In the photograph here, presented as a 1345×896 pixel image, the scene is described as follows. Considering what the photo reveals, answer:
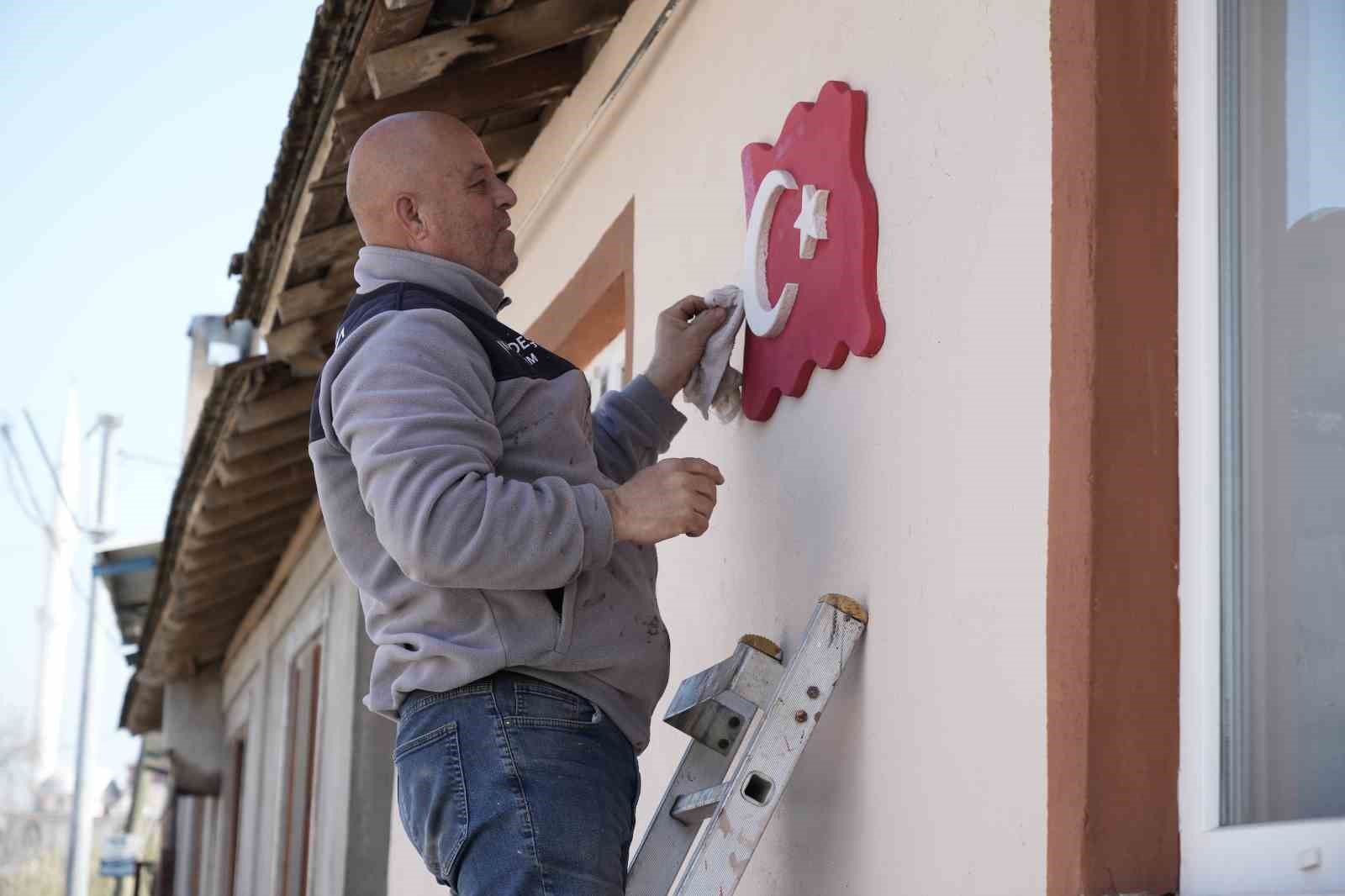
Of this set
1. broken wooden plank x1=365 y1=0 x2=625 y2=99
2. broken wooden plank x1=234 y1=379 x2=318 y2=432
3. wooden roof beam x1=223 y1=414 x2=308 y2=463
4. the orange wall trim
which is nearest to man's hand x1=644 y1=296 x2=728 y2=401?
the orange wall trim

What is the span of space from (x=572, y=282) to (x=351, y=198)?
6.26ft

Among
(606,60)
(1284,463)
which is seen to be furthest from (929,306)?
(606,60)

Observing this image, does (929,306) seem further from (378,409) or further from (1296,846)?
(1296,846)

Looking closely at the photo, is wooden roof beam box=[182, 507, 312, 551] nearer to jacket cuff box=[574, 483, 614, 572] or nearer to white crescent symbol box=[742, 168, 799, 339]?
white crescent symbol box=[742, 168, 799, 339]

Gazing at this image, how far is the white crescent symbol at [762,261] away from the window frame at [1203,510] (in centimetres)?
90

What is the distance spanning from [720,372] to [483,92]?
1.71m

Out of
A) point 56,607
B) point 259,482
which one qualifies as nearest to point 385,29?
point 259,482

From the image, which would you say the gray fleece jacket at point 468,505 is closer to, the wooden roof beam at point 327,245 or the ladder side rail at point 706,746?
the ladder side rail at point 706,746

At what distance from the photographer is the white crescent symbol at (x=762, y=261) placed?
2822 mm

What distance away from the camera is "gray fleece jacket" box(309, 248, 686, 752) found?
2.25m

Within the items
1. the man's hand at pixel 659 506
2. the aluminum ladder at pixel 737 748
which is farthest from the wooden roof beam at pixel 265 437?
the man's hand at pixel 659 506

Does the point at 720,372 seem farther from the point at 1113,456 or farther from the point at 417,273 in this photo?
the point at 1113,456

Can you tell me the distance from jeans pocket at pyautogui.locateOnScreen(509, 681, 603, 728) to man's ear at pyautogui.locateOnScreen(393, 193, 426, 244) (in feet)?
2.33

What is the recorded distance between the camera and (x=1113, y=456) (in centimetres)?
190
